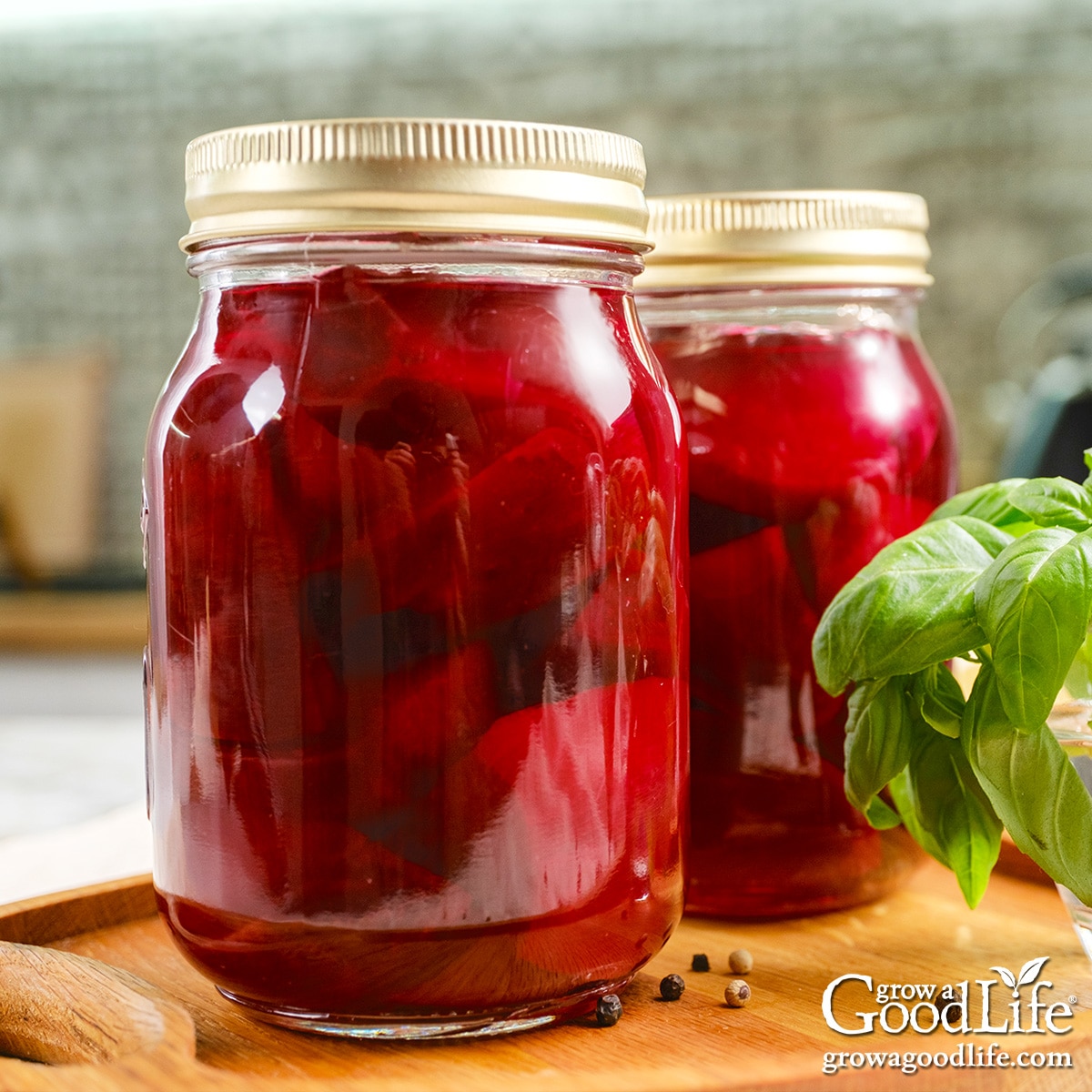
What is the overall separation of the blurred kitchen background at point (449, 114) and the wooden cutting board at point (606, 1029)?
2021 mm

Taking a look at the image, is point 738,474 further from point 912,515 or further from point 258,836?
point 258,836

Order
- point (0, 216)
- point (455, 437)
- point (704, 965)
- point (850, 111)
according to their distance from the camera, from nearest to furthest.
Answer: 1. point (455, 437)
2. point (704, 965)
3. point (850, 111)
4. point (0, 216)

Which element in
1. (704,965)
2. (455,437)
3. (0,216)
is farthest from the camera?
(0,216)

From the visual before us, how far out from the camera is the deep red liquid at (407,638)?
48 cm

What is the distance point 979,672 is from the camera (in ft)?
1.69

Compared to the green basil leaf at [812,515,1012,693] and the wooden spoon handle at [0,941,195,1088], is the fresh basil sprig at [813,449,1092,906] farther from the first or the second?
the wooden spoon handle at [0,941,195,1088]

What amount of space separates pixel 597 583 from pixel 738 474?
0.51 feet

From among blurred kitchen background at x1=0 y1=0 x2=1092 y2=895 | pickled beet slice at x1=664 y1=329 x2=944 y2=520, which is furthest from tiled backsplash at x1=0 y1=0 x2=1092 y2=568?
pickled beet slice at x1=664 y1=329 x2=944 y2=520

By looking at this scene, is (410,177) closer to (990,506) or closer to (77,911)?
(990,506)

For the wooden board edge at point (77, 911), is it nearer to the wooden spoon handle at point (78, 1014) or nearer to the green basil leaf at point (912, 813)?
the wooden spoon handle at point (78, 1014)

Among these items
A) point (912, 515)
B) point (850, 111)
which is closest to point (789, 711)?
point (912, 515)

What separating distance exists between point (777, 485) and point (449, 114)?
8.02 feet

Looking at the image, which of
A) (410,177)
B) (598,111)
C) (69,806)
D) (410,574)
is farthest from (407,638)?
(598,111)

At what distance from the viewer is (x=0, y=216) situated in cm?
308
